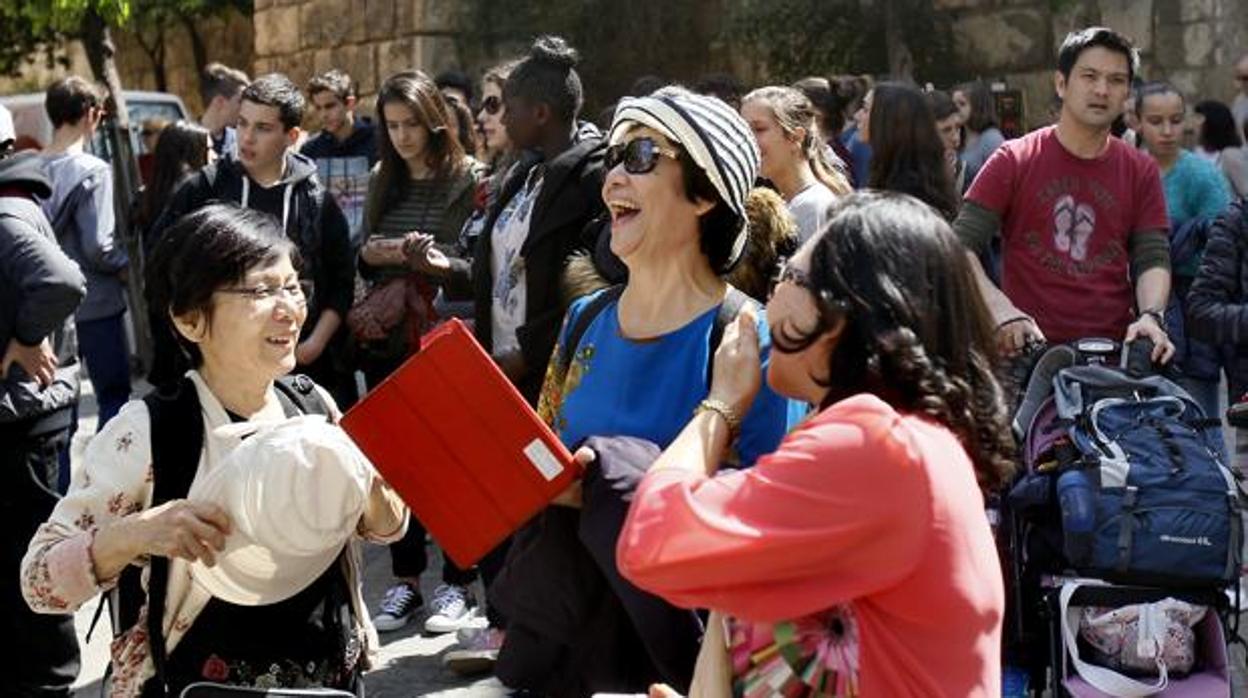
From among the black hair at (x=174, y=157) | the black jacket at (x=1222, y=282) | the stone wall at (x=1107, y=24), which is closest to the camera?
the black jacket at (x=1222, y=282)

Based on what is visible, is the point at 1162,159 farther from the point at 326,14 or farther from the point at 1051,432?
the point at 326,14

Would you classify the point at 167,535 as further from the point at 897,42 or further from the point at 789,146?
the point at 897,42

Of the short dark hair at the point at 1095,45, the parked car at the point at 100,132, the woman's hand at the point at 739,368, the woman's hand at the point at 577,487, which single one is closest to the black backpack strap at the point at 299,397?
the woman's hand at the point at 577,487

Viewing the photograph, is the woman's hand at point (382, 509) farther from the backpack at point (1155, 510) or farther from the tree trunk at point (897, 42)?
the tree trunk at point (897, 42)

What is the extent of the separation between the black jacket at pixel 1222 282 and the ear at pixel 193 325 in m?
3.72

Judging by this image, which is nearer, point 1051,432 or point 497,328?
point 1051,432

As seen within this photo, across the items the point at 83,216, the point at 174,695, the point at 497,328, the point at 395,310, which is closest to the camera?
the point at 174,695

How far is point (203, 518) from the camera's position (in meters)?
→ 2.96

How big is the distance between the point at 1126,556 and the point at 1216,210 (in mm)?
3167

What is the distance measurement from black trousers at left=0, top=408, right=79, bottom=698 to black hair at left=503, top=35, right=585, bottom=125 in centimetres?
174

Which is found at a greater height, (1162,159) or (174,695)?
(1162,159)

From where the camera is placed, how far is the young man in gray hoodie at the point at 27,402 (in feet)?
17.1

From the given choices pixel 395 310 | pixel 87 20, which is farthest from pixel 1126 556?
pixel 87 20

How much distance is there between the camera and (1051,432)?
4.99 m
